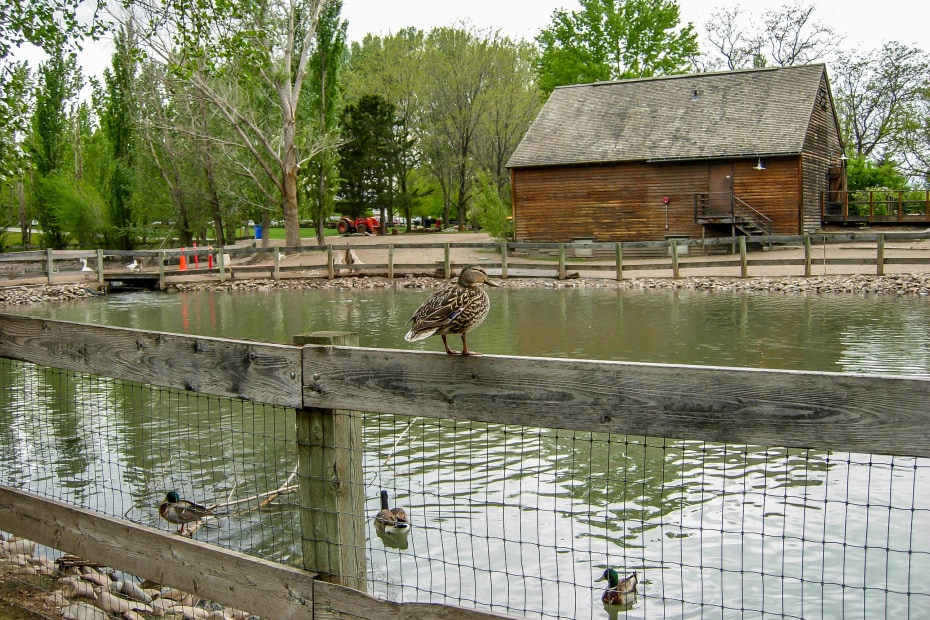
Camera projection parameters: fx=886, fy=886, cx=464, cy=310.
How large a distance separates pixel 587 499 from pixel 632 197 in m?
30.2

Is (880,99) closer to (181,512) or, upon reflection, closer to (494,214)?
(494,214)

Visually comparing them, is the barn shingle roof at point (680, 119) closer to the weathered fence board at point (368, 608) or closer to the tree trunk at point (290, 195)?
the tree trunk at point (290, 195)

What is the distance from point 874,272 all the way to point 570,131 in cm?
1625

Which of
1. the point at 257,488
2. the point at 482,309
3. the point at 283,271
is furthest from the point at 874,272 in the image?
the point at 482,309

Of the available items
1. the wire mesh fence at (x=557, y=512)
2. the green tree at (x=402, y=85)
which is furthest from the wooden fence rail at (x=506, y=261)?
the wire mesh fence at (x=557, y=512)

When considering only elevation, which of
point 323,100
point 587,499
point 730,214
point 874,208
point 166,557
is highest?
point 323,100

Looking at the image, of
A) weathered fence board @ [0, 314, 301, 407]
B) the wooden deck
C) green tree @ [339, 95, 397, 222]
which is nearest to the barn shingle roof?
the wooden deck

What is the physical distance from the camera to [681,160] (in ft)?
117

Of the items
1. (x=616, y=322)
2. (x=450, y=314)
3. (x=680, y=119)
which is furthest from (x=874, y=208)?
(x=450, y=314)

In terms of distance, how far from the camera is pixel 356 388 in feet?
10.9

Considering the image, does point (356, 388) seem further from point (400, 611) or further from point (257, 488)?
point (257, 488)

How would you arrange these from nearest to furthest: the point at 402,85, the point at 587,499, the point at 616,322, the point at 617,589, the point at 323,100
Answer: the point at 617,589, the point at 587,499, the point at 616,322, the point at 323,100, the point at 402,85

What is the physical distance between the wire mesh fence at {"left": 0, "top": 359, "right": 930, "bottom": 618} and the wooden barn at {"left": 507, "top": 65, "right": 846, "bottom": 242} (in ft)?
90.4

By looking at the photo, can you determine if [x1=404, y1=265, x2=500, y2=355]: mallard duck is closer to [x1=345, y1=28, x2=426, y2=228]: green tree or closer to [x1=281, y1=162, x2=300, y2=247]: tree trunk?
[x1=281, y1=162, x2=300, y2=247]: tree trunk
